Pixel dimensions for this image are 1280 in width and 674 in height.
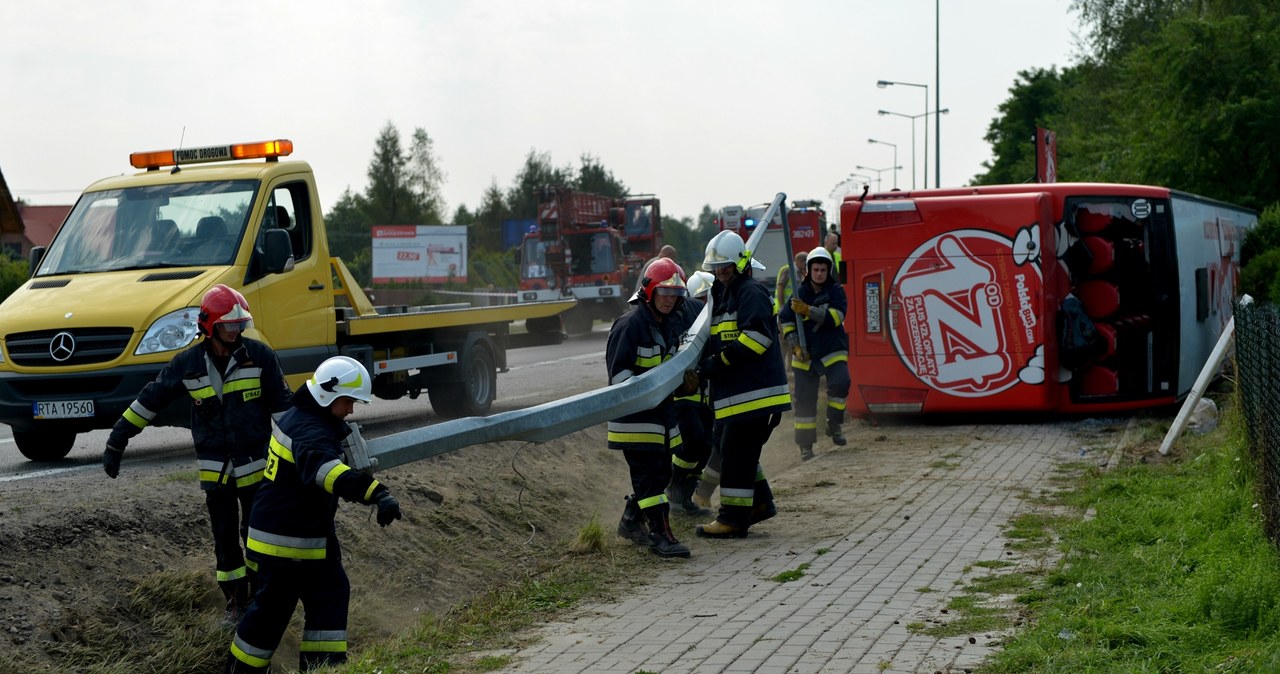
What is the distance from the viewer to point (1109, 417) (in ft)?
48.8

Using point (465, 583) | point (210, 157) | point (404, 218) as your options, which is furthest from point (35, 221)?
point (465, 583)

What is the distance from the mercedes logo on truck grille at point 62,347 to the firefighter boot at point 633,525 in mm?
4899

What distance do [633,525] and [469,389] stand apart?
6.44m

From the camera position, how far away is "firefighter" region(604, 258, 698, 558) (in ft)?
28.0

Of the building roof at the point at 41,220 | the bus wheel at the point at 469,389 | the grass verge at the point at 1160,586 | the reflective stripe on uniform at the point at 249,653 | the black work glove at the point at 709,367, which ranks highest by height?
the building roof at the point at 41,220

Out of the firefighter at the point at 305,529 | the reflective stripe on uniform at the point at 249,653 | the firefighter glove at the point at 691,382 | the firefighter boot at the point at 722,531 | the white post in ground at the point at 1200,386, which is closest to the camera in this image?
the firefighter at the point at 305,529

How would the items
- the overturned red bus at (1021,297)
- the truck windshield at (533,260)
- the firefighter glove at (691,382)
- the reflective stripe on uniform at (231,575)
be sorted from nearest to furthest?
the reflective stripe on uniform at (231,575) → the firefighter glove at (691,382) → the overturned red bus at (1021,297) → the truck windshield at (533,260)

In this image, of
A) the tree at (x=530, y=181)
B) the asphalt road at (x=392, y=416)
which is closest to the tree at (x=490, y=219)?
the tree at (x=530, y=181)

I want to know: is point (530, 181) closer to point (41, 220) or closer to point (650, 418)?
point (41, 220)

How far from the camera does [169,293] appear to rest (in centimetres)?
1090

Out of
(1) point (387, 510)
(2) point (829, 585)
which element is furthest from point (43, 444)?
(2) point (829, 585)

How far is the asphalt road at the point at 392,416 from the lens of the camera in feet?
36.6

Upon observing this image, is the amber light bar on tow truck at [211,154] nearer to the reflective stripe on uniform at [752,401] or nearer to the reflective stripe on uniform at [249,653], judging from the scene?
the reflective stripe on uniform at [752,401]

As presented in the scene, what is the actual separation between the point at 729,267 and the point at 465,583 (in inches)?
106
